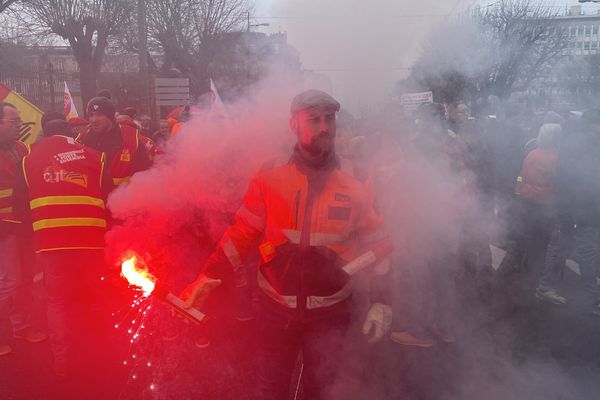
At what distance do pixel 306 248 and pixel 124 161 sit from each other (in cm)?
260

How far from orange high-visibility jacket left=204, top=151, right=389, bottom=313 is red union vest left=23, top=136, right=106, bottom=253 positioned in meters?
1.63

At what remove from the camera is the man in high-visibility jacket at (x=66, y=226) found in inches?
143

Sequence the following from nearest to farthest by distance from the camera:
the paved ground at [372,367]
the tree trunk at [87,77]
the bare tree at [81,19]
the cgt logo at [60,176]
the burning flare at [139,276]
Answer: the burning flare at [139,276], the paved ground at [372,367], the cgt logo at [60,176], the bare tree at [81,19], the tree trunk at [87,77]

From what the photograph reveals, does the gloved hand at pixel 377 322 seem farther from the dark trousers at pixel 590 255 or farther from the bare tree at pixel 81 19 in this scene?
the bare tree at pixel 81 19

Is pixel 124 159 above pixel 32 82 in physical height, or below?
below

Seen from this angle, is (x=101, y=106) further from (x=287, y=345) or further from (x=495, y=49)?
(x=495, y=49)

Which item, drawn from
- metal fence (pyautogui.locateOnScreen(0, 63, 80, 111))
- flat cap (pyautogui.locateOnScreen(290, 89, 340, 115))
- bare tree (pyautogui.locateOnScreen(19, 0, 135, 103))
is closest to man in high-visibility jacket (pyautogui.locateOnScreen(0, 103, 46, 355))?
flat cap (pyautogui.locateOnScreen(290, 89, 340, 115))

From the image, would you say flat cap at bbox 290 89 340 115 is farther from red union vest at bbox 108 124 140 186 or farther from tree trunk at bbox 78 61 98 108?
tree trunk at bbox 78 61 98 108

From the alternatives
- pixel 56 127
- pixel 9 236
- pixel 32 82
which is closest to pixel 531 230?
pixel 56 127

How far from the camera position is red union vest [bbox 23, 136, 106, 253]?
143 inches

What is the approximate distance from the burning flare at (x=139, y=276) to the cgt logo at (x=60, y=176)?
964 mm

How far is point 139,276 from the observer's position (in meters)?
2.85

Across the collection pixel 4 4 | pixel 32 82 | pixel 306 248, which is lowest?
pixel 306 248

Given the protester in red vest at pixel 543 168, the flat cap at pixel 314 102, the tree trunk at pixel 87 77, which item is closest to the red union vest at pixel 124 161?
the flat cap at pixel 314 102
